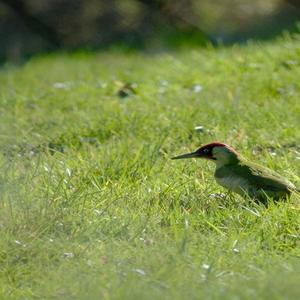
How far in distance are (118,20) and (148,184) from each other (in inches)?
280

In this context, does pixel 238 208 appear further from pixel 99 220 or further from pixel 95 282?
pixel 95 282

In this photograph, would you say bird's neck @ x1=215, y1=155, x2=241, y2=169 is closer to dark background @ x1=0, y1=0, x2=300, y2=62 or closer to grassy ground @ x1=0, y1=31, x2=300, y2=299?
grassy ground @ x1=0, y1=31, x2=300, y2=299

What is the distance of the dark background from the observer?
41.0ft

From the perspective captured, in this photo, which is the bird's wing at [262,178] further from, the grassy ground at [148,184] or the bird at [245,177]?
the grassy ground at [148,184]

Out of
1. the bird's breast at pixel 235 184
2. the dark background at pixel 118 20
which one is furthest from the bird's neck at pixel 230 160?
the dark background at pixel 118 20

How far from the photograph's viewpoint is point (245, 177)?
5773 mm

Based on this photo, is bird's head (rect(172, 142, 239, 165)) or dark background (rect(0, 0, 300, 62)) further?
dark background (rect(0, 0, 300, 62))

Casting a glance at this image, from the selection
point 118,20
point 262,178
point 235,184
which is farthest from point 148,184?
point 118,20

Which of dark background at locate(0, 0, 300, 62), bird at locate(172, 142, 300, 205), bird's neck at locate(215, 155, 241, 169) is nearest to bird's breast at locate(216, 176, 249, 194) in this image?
bird at locate(172, 142, 300, 205)

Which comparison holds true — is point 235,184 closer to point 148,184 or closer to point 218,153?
point 218,153

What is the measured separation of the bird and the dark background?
642 centimetres

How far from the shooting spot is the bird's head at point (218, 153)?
19.5 feet

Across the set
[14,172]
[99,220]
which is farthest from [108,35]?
[99,220]

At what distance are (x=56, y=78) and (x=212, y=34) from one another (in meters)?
2.81
